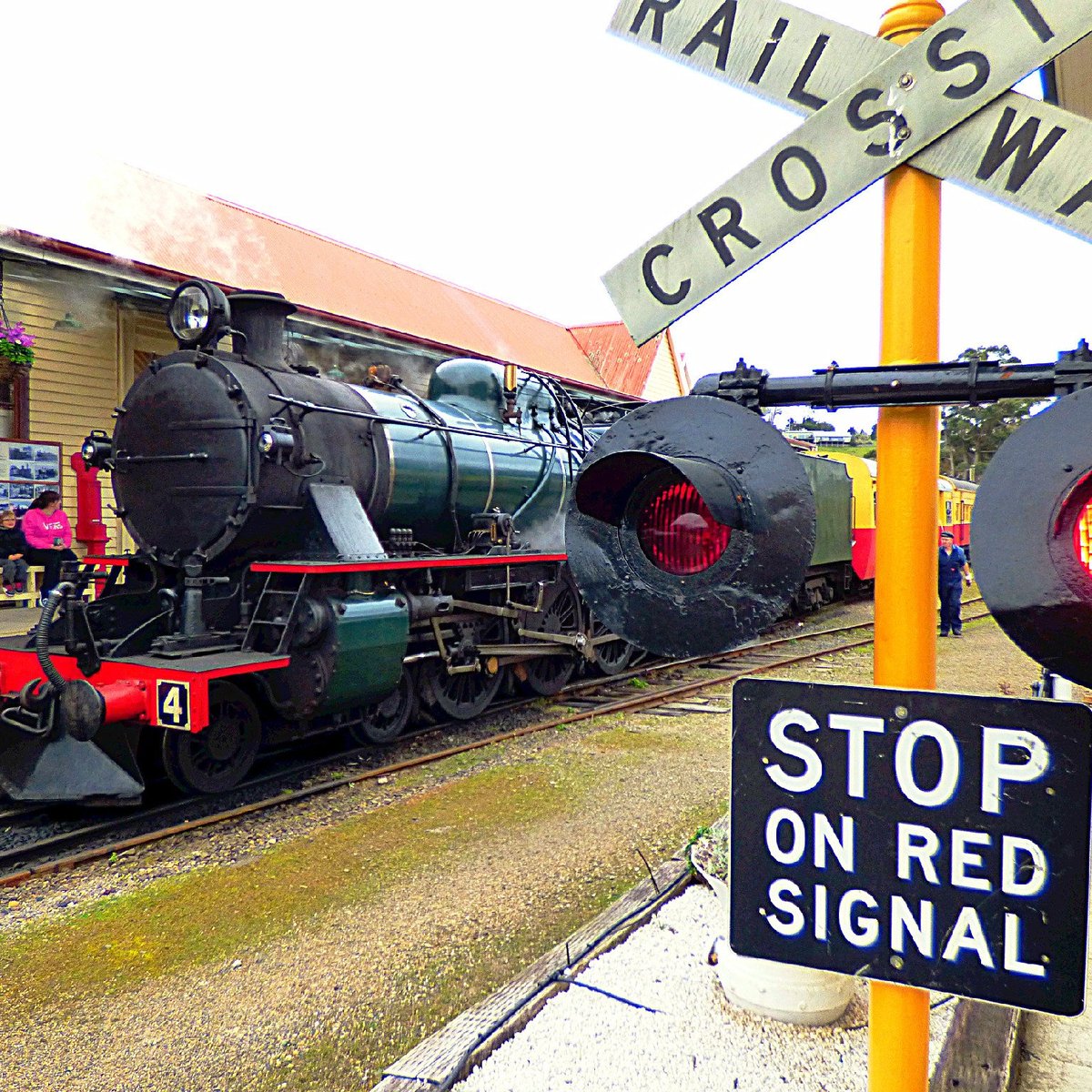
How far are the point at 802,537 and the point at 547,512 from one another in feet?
24.0

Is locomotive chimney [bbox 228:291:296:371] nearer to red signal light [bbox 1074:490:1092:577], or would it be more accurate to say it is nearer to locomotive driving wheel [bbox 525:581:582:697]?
locomotive driving wheel [bbox 525:581:582:697]

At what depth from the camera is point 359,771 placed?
6254 millimetres

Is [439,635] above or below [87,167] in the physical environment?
below

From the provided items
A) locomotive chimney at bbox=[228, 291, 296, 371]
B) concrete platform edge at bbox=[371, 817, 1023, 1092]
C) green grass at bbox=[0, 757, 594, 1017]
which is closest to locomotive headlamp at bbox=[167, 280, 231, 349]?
locomotive chimney at bbox=[228, 291, 296, 371]

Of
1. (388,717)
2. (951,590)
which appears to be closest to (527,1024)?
(388,717)

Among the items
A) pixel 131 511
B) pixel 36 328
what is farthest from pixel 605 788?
pixel 36 328

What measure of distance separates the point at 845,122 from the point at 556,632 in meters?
7.45

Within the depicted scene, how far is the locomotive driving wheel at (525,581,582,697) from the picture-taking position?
8.47 meters

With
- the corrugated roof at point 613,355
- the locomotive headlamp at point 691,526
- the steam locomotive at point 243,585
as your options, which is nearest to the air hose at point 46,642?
the steam locomotive at point 243,585

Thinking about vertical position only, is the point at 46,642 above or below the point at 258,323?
below

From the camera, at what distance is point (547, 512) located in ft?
28.4

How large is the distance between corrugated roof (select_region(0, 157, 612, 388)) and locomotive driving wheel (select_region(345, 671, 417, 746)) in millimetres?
4758

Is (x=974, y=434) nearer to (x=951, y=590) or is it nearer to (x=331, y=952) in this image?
(x=951, y=590)

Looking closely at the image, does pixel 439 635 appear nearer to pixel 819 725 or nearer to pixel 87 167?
pixel 819 725
